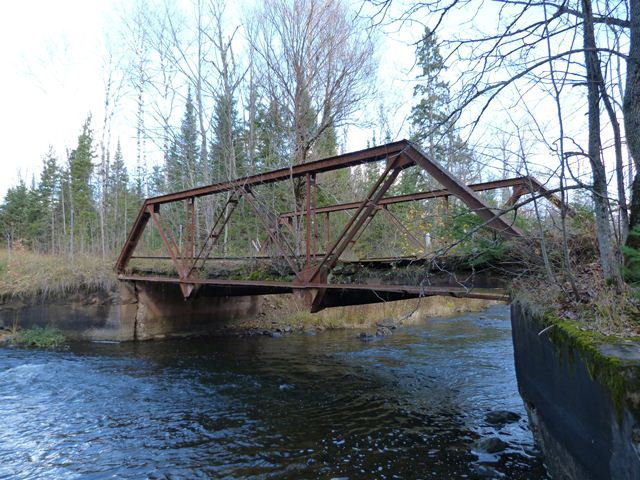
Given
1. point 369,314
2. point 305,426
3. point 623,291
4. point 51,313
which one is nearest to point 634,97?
point 623,291

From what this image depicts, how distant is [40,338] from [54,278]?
93.1 inches

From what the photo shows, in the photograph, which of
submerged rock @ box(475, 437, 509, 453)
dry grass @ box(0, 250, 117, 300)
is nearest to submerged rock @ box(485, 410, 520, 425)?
submerged rock @ box(475, 437, 509, 453)

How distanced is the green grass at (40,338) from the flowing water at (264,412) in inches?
24.8

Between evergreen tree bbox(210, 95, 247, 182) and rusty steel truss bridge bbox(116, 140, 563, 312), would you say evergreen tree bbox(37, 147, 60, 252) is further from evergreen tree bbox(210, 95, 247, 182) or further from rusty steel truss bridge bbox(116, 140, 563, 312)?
rusty steel truss bridge bbox(116, 140, 563, 312)

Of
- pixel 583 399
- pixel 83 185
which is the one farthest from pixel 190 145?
pixel 583 399

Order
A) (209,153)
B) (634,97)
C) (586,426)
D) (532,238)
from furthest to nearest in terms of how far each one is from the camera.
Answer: (209,153) → (532,238) → (634,97) → (586,426)

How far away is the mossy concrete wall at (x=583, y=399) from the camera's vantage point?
8.93ft

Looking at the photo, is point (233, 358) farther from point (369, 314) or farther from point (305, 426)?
point (369, 314)

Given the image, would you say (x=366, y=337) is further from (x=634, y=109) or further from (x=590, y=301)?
(x=634, y=109)

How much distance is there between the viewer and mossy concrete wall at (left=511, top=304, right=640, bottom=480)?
2.72m

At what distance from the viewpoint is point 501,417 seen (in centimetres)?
667

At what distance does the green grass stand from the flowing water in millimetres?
630

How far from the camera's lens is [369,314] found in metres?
16.8

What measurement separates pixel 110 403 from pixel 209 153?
15111mm
